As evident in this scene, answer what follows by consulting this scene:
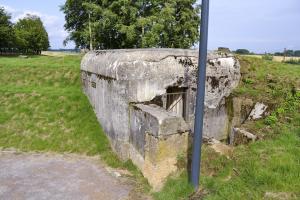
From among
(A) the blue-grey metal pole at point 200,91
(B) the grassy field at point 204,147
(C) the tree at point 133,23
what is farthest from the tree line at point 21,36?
(A) the blue-grey metal pole at point 200,91

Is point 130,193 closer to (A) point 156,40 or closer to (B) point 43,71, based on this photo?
(B) point 43,71

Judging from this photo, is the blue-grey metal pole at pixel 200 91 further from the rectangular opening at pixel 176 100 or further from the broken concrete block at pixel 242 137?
the rectangular opening at pixel 176 100

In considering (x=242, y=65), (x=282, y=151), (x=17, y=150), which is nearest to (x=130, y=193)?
(x=282, y=151)

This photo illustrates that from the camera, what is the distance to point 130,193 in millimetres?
6855

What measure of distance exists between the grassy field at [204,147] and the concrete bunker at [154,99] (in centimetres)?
47

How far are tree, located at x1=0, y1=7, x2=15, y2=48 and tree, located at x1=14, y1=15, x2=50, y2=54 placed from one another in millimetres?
2309

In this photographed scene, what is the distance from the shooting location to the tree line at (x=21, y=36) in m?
37.5

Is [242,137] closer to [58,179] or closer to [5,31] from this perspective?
[58,179]

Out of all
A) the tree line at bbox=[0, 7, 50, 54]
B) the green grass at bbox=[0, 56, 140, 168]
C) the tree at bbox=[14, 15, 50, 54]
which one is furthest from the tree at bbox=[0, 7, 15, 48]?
the green grass at bbox=[0, 56, 140, 168]

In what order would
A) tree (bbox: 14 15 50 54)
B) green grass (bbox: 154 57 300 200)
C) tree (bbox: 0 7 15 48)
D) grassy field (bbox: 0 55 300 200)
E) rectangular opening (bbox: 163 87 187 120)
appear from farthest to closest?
tree (bbox: 14 15 50 54) < tree (bbox: 0 7 15 48) < rectangular opening (bbox: 163 87 187 120) < grassy field (bbox: 0 55 300 200) < green grass (bbox: 154 57 300 200)

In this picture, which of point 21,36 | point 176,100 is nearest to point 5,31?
point 21,36

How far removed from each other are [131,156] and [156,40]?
2131cm

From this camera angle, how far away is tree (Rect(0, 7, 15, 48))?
36322 millimetres

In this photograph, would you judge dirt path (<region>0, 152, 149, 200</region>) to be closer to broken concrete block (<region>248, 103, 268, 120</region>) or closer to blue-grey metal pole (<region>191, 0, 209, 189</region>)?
blue-grey metal pole (<region>191, 0, 209, 189</region>)
